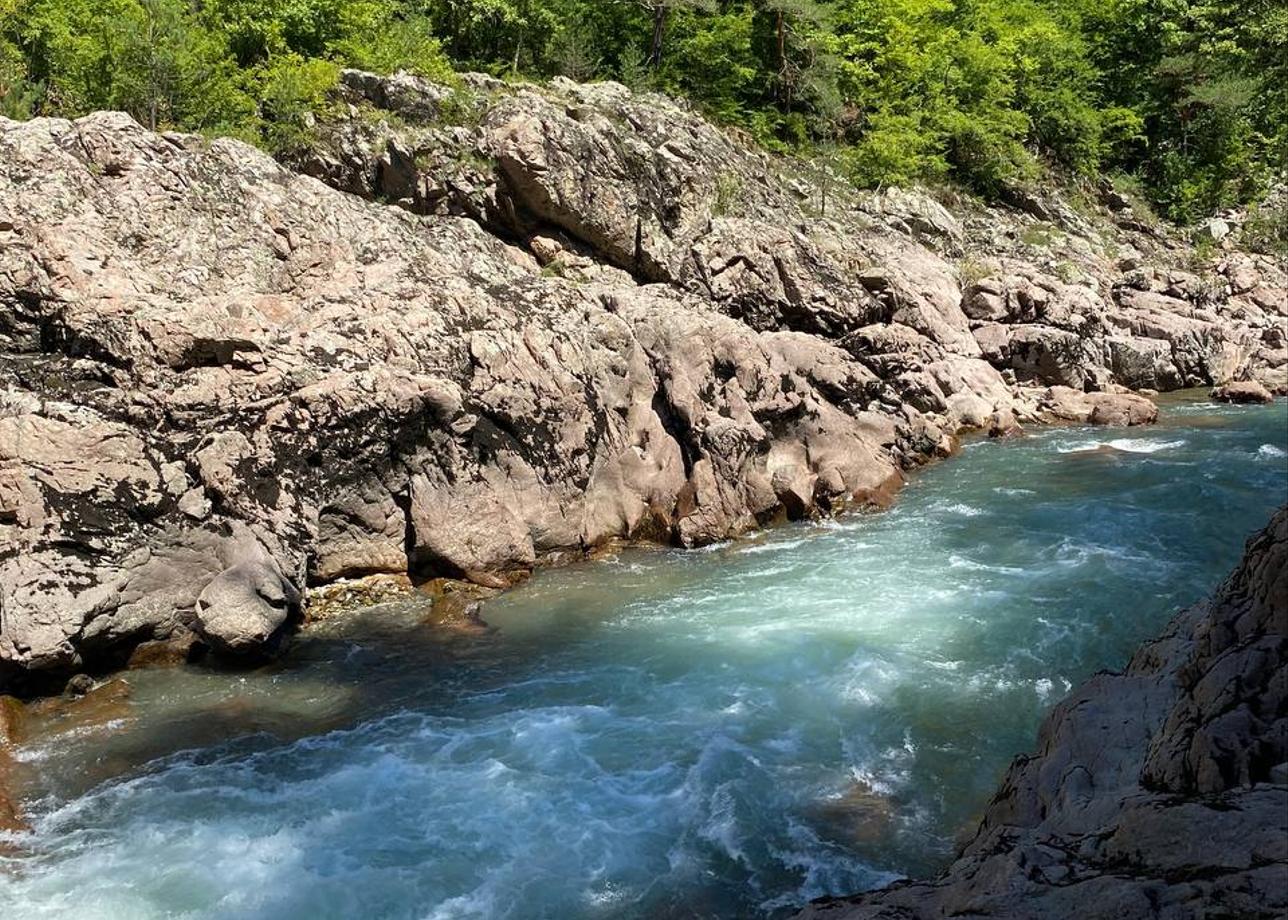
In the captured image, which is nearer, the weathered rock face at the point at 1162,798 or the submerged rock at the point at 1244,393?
the weathered rock face at the point at 1162,798

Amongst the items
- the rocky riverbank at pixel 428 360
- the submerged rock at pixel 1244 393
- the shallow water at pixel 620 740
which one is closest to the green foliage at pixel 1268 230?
the submerged rock at pixel 1244 393

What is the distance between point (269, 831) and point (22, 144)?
14093mm

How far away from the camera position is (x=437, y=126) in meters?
24.9

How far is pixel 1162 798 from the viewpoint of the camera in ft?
16.8

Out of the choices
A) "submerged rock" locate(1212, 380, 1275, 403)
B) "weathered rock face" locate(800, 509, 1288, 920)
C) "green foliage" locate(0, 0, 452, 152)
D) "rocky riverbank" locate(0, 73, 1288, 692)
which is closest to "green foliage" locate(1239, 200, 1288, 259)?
"submerged rock" locate(1212, 380, 1275, 403)

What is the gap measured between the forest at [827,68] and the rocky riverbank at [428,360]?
3.81 metres

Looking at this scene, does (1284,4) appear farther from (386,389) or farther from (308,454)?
(308,454)

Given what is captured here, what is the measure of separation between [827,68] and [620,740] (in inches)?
1387

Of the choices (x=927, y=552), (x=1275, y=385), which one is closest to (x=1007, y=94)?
(x=1275, y=385)

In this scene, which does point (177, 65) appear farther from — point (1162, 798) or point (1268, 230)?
point (1268, 230)

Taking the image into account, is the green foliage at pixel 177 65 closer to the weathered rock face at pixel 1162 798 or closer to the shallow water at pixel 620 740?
the shallow water at pixel 620 740

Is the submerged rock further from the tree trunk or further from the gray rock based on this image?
the gray rock

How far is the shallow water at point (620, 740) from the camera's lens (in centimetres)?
889

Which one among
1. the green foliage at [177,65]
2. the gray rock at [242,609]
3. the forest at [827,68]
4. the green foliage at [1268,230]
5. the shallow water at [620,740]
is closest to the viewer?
the shallow water at [620,740]
